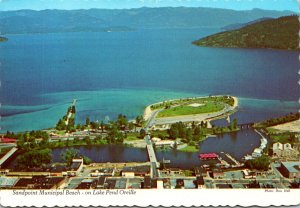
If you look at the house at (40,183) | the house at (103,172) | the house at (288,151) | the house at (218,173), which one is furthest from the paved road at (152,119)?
the house at (288,151)

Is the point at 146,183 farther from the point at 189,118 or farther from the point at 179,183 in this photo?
the point at 189,118

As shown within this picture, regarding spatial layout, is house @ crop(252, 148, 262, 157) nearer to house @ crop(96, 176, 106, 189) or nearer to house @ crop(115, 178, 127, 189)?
house @ crop(115, 178, 127, 189)

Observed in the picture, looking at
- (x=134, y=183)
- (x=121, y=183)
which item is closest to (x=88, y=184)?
(x=121, y=183)

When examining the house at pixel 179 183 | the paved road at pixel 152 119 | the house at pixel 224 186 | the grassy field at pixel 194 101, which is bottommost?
the house at pixel 224 186

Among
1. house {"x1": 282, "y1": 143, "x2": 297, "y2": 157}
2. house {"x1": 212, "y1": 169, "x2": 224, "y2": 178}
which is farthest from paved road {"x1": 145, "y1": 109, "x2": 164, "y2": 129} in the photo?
house {"x1": 282, "y1": 143, "x2": 297, "y2": 157}

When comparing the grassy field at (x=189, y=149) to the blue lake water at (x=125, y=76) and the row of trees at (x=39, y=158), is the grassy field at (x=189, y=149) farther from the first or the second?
the row of trees at (x=39, y=158)

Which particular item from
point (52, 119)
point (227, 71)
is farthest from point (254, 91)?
point (52, 119)

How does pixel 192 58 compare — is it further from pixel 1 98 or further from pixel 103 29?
pixel 1 98

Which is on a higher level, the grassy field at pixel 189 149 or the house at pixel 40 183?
the grassy field at pixel 189 149
